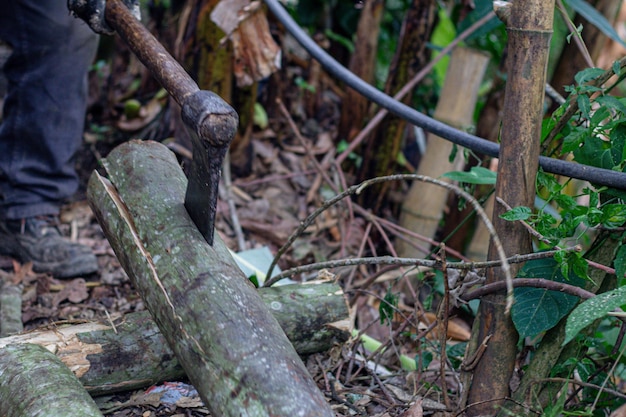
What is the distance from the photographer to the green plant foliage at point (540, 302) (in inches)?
55.9

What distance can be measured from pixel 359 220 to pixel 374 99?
146 centimetres

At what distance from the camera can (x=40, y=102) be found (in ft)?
8.61

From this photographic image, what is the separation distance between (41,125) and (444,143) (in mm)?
1794

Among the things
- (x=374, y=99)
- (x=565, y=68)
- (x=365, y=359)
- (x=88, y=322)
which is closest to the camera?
(x=88, y=322)

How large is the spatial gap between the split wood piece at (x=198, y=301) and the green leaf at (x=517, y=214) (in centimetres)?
55

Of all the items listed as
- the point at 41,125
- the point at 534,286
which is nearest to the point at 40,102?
the point at 41,125

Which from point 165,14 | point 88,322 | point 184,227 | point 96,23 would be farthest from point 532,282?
point 165,14

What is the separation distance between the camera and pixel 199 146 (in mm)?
1354

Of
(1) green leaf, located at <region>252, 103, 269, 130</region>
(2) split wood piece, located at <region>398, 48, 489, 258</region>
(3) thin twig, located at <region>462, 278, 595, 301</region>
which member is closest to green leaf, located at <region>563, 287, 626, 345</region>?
(3) thin twig, located at <region>462, 278, 595, 301</region>

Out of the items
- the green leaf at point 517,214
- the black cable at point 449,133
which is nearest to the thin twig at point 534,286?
the green leaf at point 517,214

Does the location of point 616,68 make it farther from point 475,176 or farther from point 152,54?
point 152,54

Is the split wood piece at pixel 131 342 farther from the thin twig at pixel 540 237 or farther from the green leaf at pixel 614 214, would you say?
the green leaf at pixel 614 214

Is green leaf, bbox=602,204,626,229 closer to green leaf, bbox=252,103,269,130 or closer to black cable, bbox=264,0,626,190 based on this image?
black cable, bbox=264,0,626,190

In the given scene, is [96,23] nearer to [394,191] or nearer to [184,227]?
[184,227]
